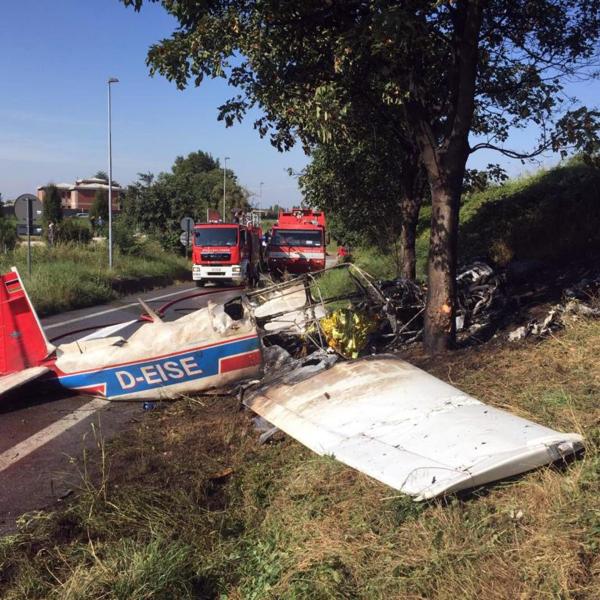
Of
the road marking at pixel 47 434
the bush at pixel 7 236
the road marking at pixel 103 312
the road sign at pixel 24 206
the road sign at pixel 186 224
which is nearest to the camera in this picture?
the road marking at pixel 47 434

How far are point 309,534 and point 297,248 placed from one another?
2039 cm

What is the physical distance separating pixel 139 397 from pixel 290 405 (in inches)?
92.1

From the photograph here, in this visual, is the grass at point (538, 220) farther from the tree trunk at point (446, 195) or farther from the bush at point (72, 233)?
the bush at point (72, 233)

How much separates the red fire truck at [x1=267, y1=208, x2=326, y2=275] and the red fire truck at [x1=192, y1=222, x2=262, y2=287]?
68.9 inches

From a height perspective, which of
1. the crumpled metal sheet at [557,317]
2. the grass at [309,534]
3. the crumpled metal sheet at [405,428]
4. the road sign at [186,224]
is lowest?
the grass at [309,534]

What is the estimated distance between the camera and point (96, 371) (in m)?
6.10

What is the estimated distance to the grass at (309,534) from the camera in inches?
98.1

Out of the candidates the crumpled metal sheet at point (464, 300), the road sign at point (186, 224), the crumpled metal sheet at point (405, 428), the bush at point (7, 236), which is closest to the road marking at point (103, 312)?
the road sign at point (186, 224)

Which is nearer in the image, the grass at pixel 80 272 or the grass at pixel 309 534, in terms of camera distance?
the grass at pixel 309 534

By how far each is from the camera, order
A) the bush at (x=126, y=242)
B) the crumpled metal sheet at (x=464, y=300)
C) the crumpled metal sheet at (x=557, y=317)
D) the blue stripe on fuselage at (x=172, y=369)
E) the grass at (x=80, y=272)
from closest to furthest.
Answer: the blue stripe on fuselage at (x=172, y=369) < the crumpled metal sheet at (x=557, y=317) < the crumpled metal sheet at (x=464, y=300) < the grass at (x=80, y=272) < the bush at (x=126, y=242)

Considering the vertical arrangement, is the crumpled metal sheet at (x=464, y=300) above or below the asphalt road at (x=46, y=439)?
above

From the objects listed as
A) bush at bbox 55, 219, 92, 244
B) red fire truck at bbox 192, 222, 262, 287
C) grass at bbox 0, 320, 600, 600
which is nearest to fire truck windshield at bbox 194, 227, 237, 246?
red fire truck at bbox 192, 222, 262, 287

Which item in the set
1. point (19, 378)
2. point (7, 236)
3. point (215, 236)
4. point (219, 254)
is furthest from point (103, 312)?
point (7, 236)

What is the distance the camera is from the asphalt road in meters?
4.05
